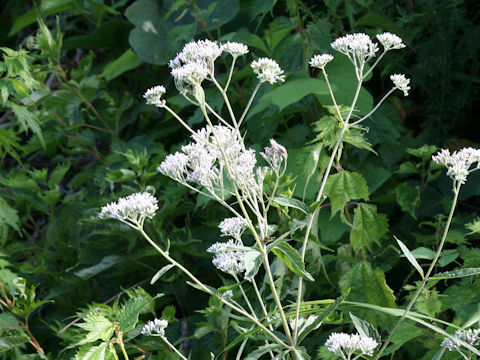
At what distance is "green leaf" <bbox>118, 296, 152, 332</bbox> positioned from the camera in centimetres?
102

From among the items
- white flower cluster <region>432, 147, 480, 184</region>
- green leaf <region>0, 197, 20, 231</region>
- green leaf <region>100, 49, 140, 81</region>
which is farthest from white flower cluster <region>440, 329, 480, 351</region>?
green leaf <region>100, 49, 140, 81</region>

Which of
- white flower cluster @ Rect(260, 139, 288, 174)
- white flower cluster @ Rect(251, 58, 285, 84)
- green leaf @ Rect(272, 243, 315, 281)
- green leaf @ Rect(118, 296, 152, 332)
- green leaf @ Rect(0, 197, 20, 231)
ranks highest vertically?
white flower cluster @ Rect(251, 58, 285, 84)

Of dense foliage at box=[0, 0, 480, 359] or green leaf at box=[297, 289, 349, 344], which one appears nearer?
green leaf at box=[297, 289, 349, 344]

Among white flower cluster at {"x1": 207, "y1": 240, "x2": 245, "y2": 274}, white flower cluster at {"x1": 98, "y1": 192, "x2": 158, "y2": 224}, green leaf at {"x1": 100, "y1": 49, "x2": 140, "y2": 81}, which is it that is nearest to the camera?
white flower cluster at {"x1": 98, "y1": 192, "x2": 158, "y2": 224}

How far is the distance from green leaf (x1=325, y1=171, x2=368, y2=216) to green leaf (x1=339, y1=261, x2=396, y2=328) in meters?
0.14

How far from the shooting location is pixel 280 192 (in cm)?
129

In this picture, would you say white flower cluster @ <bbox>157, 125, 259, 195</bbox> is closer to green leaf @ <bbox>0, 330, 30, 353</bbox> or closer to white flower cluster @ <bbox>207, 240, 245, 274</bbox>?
white flower cluster @ <bbox>207, 240, 245, 274</bbox>

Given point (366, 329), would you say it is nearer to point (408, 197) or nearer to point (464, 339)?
point (464, 339)

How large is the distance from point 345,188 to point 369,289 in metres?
0.23

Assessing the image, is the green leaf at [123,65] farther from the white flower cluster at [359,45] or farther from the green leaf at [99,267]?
the white flower cluster at [359,45]

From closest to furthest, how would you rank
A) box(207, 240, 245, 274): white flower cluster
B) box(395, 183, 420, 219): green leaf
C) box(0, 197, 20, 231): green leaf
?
box(207, 240, 245, 274): white flower cluster → box(395, 183, 420, 219): green leaf → box(0, 197, 20, 231): green leaf

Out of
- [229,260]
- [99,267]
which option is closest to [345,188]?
[229,260]

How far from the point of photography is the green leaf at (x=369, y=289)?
4.24 feet

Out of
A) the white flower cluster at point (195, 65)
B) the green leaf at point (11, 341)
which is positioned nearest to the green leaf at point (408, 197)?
the white flower cluster at point (195, 65)
